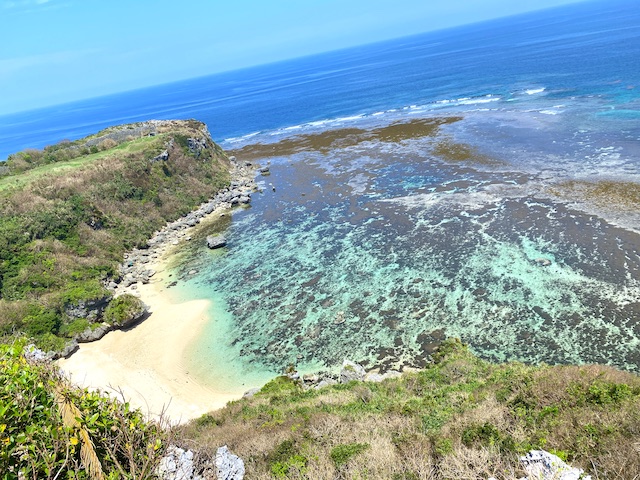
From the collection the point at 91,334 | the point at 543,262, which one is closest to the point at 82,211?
the point at 91,334

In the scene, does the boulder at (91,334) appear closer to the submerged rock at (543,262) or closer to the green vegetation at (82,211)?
the green vegetation at (82,211)

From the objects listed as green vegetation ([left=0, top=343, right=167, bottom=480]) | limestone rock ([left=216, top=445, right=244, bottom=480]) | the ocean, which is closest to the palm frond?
green vegetation ([left=0, top=343, right=167, bottom=480])

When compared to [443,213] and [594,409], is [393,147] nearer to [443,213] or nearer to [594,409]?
[443,213]

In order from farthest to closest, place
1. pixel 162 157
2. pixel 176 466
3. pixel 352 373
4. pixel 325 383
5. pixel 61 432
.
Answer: pixel 162 157
pixel 352 373
pixel 325 383
pixel 176 466
pixel 61 432

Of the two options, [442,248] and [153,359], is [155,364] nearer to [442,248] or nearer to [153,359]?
[153,359]

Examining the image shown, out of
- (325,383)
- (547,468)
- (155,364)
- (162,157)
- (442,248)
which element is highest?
(162,157)

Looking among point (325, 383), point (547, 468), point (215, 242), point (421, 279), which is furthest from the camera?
point (215, 242)

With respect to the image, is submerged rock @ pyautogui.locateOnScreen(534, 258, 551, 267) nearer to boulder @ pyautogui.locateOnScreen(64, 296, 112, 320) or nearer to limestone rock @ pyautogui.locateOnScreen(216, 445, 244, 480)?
limestone rock @ pyautogui.locateOnScreen(216, 445, 244, 480)

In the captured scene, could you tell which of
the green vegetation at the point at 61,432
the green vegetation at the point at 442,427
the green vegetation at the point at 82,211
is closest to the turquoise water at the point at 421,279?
the green vegetation at the point at 442,427
